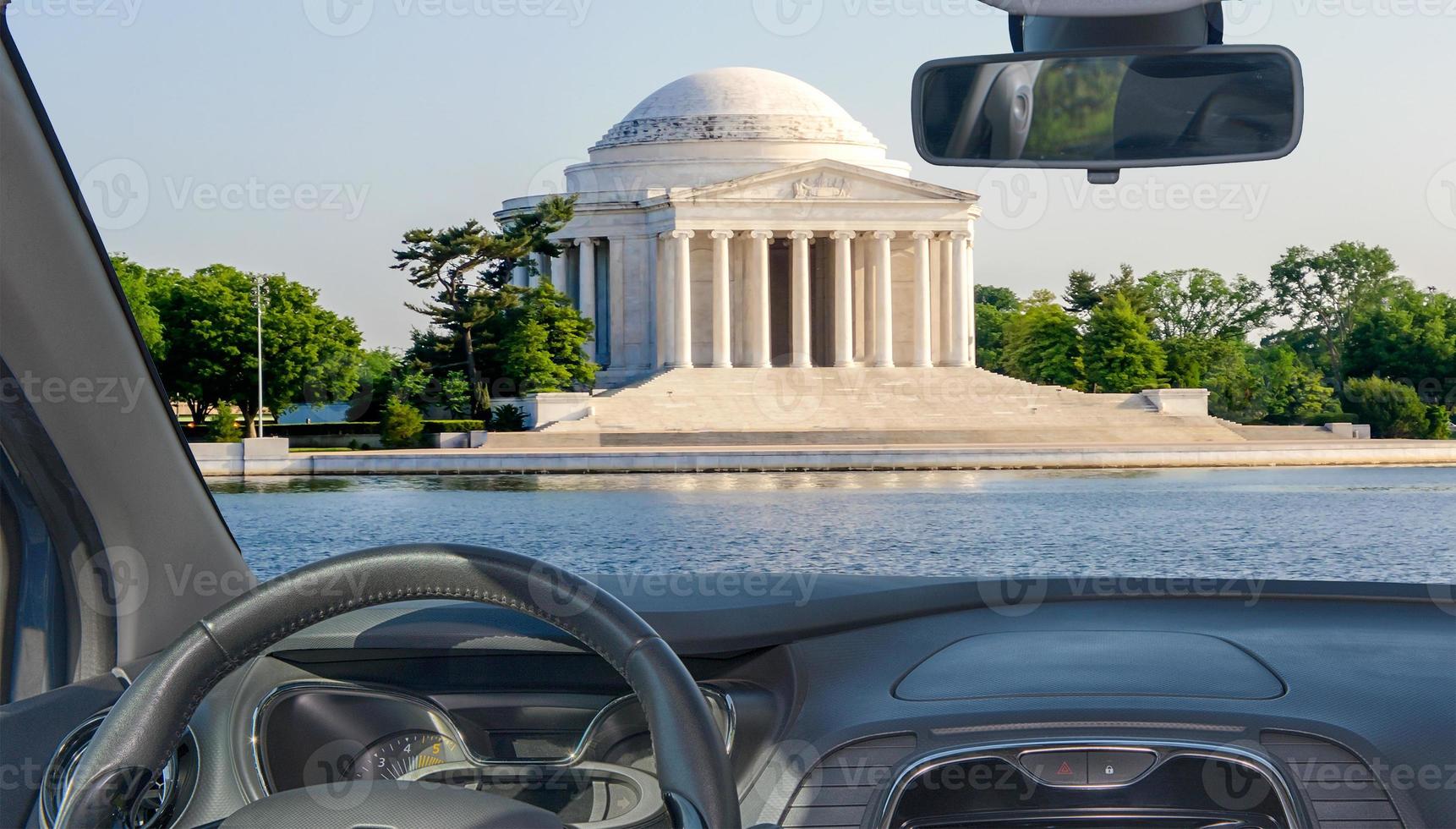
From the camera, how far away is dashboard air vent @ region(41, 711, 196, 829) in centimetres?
224

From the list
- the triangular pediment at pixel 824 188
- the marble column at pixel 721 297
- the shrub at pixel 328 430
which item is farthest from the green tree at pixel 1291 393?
the shrub at pixel 328 430

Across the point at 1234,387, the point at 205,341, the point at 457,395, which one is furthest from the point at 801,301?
the point at 205,341

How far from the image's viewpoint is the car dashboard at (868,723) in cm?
247

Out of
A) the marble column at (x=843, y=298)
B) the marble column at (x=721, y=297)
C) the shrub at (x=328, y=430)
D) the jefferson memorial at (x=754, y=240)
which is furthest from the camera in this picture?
the marble column at (x=843, y=298)

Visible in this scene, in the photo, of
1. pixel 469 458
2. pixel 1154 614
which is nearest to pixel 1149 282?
pixel 469 458

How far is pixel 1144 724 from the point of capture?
255 cm

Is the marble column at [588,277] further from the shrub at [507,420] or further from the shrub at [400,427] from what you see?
the shrub at [400,427]

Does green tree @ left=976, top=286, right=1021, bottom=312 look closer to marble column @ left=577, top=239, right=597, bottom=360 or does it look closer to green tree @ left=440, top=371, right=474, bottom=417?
marble column @ left=577, top=239, right=597, bottom=360

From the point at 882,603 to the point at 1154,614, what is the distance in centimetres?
65

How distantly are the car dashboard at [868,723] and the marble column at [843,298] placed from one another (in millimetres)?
58272

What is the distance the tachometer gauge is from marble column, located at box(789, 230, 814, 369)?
58.3 m

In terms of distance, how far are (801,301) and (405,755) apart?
59147 mm

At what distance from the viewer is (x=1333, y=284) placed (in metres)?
65.3

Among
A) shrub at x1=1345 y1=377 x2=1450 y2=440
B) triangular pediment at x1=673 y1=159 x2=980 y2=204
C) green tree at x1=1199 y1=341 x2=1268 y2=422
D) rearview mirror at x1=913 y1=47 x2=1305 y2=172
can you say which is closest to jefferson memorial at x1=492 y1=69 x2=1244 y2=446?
triangular pediment at x1=673 y1=159 x2=980 y2=204
